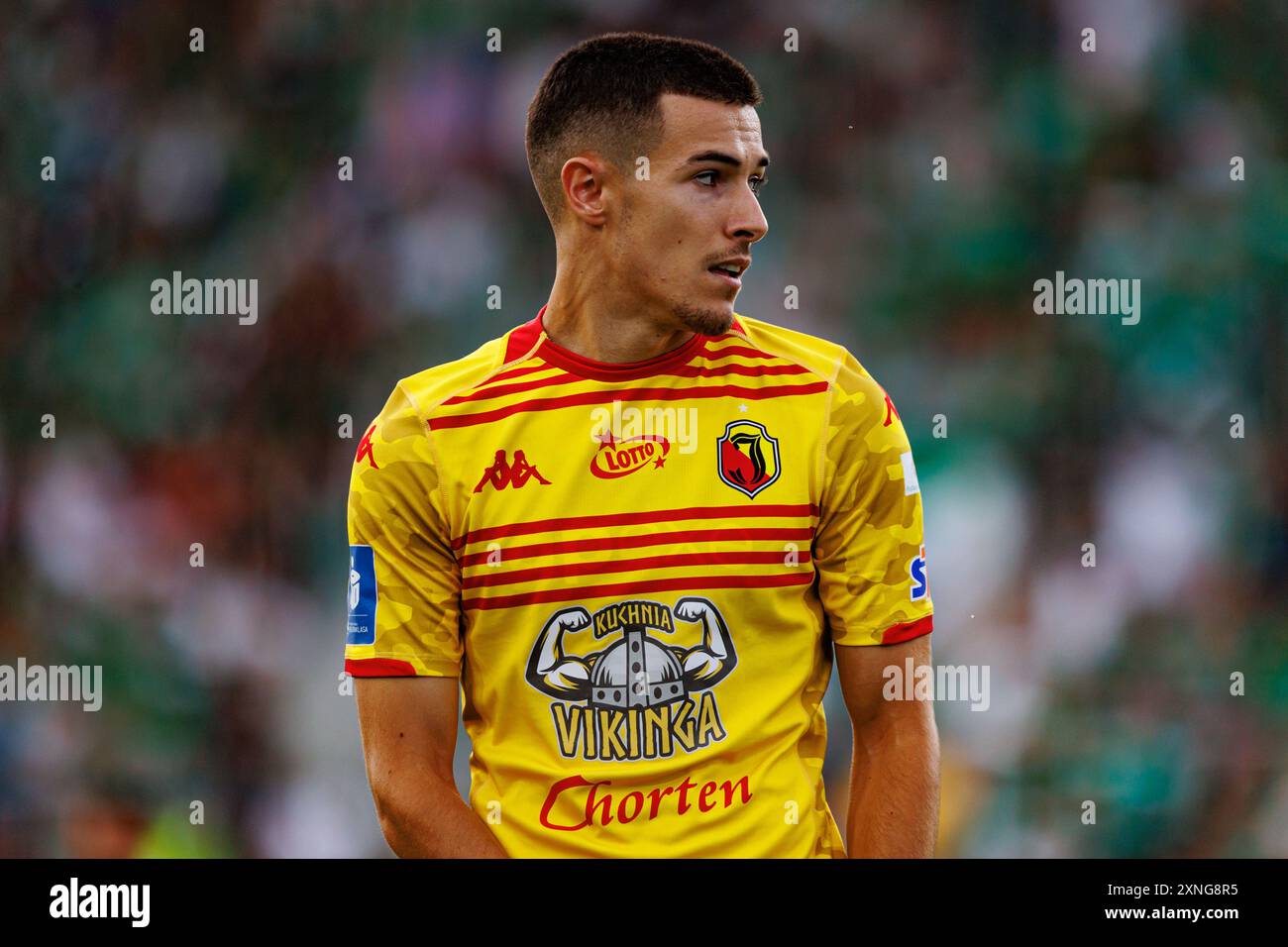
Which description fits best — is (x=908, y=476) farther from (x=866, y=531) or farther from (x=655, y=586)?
(x=655, y=586)

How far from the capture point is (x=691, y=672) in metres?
2.43

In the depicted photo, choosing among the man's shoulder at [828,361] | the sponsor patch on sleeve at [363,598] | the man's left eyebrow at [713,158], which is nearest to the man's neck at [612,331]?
the man's shoulder at [828,361]

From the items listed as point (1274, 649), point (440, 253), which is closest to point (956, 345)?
point (1274, 649)

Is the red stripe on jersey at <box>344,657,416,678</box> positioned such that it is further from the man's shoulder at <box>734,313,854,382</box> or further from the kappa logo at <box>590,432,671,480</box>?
the man's shoulder at <box>734,313,854,382</box>

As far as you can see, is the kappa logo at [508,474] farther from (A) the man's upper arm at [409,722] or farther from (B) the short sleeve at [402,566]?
(A) the man's upper arm at [409,722]

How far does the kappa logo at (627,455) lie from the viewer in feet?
8.24

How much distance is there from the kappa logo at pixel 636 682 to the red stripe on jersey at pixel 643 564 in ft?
0.20

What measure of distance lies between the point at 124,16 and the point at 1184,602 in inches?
159

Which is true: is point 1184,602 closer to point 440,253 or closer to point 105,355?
point 440,253

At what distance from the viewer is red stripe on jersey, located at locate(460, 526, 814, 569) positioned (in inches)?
96.9

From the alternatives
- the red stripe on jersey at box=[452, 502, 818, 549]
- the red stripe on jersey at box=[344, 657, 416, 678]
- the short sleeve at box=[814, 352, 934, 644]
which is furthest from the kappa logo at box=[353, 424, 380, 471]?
the short sleeve at box=[814, 352, 934, 644]

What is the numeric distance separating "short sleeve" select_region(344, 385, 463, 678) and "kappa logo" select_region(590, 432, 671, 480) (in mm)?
281

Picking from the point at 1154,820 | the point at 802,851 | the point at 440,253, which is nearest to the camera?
the point at 802,851

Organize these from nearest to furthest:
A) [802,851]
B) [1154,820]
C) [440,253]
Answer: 1. [802,851]
2. [1154,820]
3. [440,253]
